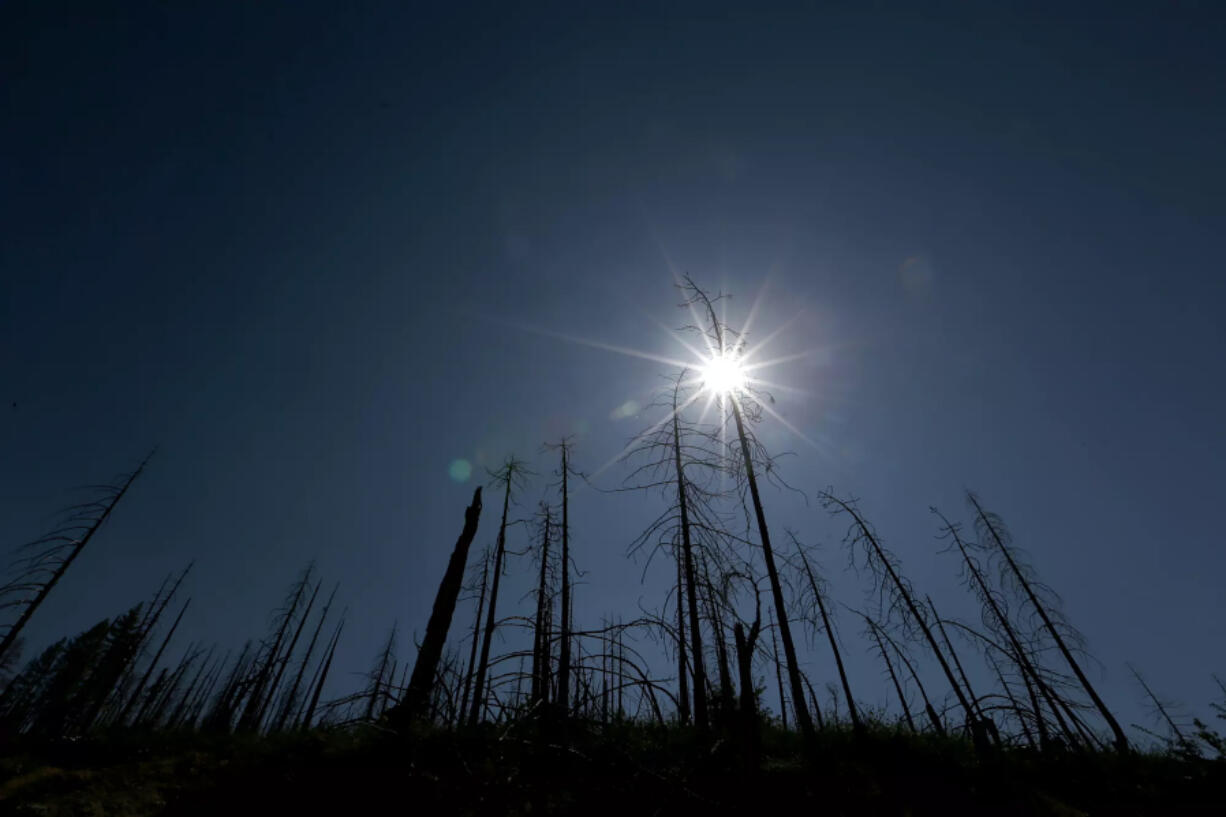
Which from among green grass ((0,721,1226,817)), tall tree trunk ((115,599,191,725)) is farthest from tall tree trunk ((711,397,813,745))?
tall tree trunk ((115,599,191,725))

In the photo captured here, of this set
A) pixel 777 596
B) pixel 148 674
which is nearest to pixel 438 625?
pixel 777 596

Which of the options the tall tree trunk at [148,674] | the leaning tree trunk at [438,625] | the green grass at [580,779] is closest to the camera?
the green grass at [580,779]

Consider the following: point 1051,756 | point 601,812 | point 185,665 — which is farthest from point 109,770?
point 185,665

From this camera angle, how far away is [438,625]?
9039 mm

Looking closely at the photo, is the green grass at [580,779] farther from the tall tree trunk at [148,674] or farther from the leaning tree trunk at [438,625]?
the tall tree trunk at [148,674]

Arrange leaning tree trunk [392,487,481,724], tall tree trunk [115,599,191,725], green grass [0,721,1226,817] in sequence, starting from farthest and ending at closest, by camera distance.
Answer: tall tree trunk [115,599,191,725] < leaning tree trunk [392,487,481,724] < green grass [0,721,1226,817]

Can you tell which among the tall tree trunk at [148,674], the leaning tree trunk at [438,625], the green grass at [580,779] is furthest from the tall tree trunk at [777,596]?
the tall tree trunk at [148,674]

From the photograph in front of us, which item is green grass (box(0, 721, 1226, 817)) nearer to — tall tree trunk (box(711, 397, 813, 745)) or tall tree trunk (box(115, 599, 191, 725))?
tall tree trunk (box(711, 397, 813, 745))

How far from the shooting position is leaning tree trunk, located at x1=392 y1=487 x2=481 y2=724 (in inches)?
281

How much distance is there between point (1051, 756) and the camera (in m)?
8.76

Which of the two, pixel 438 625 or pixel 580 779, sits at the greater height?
pixel 438 625

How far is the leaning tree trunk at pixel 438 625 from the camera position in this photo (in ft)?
23.4

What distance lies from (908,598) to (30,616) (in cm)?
3743

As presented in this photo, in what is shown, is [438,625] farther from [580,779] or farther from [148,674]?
[148,674]
